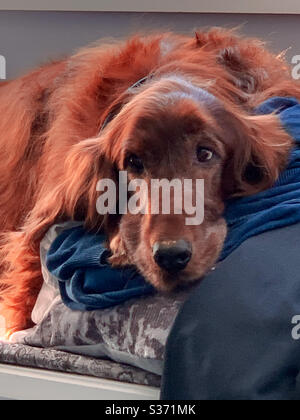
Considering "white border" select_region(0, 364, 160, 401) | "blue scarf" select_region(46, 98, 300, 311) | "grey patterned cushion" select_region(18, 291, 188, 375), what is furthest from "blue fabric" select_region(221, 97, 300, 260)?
"white border" select_region(0, 364, 160, 401)

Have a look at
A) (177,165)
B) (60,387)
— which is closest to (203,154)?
(177,165)

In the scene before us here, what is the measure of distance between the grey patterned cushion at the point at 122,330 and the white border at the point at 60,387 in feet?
0.12

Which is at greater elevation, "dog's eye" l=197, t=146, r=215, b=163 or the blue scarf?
"dog's eye" l=197, t=146, r=215, b=163

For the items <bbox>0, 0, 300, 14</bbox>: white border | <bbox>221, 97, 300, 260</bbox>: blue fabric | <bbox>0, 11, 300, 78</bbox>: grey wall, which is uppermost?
<bbox>0, 0, 300, 14</bbox>: white border

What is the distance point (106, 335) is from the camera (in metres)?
1.13

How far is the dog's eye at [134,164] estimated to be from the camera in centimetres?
116

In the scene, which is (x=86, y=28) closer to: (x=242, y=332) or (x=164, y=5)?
(x=164, y=5)

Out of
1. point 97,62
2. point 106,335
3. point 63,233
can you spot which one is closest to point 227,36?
point 97,62

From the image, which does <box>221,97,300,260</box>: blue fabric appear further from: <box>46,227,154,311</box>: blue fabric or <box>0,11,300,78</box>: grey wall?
<box>0,11,300,78</box>: grey wall

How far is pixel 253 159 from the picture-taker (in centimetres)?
120

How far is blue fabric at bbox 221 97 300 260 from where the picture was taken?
3.70ft

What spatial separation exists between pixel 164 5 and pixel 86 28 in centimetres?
19

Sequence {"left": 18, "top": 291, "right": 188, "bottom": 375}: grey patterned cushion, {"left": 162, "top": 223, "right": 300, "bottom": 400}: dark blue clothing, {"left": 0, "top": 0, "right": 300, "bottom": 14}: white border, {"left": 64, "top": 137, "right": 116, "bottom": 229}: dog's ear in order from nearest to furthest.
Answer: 1. {"left": 162, "top": 223, "right": 300, "bottom": 400}: dark blue clothing
2. {"left": 18, "top": 291, "right": 188, "bottom": 375}: grey patterned cushion
3. {"left": 64, "top": 137, "right": 116, "bottom": 229}: dog's ear
4. {"left": 0, "top": 0, "right": 300, "bottom": 14}: white border

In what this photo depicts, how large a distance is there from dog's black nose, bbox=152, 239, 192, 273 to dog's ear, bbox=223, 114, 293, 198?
0.17m
